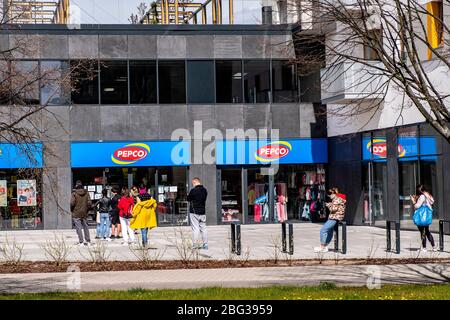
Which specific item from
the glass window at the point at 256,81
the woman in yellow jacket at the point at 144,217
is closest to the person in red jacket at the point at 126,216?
the woman in yellow jacket at the point at 144,217

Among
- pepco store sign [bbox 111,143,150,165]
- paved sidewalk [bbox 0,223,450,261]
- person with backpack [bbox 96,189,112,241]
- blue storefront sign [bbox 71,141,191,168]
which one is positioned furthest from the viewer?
pepco store sign [bbox 111,143,150,165]

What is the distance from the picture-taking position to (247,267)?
64.7ft

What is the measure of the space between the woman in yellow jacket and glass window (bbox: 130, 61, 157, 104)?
43.3 ft

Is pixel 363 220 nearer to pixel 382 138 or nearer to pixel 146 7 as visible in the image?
pixel 382 138

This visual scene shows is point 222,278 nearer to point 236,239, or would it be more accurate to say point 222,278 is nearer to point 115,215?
point 236,239

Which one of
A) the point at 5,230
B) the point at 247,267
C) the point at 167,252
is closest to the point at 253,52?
the point at 5,230

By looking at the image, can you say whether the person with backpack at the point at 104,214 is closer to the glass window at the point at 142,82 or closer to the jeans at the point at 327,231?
the jeans at the point at 327,231

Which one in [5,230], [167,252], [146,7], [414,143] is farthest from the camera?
[146,7]

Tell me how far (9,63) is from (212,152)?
20.3 m

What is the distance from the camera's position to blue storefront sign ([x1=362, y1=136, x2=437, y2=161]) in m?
30.8

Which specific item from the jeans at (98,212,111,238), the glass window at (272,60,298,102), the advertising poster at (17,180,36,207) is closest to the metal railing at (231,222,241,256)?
the jeans at (98,212,111,238)

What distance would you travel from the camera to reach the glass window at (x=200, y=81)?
38.6 meters

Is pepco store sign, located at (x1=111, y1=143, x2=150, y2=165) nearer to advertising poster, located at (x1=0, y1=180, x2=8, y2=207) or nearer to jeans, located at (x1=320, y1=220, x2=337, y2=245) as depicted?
advertising poster, located at (x1=0, y1=180, x2=8, y2=207)

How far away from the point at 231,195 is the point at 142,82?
21.0 feet
